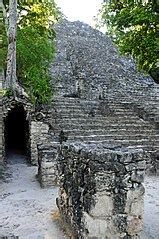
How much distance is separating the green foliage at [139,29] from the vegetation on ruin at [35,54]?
263cm

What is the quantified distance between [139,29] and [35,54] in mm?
3745

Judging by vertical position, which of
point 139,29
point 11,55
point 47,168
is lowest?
point 47,168

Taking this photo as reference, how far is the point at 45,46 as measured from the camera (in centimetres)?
1324

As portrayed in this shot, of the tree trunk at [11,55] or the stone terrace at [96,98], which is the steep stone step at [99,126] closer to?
the stone terrace at [96,98]

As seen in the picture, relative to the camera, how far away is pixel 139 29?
495 inches

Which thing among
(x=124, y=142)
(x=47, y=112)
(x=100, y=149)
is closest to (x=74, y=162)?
(x=100, y=149)

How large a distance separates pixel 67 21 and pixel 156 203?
2171 cm

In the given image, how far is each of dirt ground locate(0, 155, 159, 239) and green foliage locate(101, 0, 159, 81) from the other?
4.54 m

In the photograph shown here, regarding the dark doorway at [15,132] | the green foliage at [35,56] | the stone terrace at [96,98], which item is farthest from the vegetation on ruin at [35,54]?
the dark doorway at [15,132]

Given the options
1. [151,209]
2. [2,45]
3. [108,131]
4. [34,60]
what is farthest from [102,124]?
[151,209]

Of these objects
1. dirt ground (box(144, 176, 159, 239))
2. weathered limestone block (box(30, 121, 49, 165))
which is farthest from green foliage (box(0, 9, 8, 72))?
dirt ground (box(144, 176, 159, 239))

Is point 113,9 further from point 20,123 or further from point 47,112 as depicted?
point 20,123

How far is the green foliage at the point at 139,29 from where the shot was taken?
11.7m

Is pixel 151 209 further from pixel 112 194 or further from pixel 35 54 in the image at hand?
pixel 35 54
